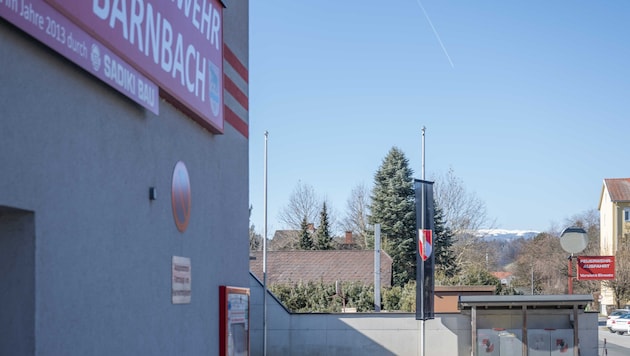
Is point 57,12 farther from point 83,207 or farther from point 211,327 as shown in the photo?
point 211,327

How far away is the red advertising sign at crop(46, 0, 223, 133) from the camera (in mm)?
7367

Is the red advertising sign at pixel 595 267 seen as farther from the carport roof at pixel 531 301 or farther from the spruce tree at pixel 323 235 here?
the spruce tree at pixel 323 235

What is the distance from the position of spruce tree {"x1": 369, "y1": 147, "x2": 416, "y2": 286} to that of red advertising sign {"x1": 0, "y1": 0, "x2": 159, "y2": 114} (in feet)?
154

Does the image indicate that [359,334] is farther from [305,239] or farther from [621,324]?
[305,239]

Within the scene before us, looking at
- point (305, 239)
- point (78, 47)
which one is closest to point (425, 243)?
point (78, 47)

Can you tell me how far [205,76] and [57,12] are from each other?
409 cm

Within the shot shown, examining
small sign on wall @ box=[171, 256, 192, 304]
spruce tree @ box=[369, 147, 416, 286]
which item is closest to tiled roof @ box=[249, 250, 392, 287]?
spruce tree @ box=[369, 147, 416, 286]

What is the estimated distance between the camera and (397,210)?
5981 centimetres

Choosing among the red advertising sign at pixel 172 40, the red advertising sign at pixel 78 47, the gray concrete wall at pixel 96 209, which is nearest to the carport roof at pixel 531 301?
the gray concrete wall at pixel 96 209

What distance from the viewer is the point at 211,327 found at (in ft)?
36.0

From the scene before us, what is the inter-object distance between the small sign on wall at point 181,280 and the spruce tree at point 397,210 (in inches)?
1774

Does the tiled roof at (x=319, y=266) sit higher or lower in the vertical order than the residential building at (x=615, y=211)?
lower

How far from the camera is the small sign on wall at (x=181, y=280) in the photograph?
31.0ft

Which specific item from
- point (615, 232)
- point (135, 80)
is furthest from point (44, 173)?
point (615, 232)
